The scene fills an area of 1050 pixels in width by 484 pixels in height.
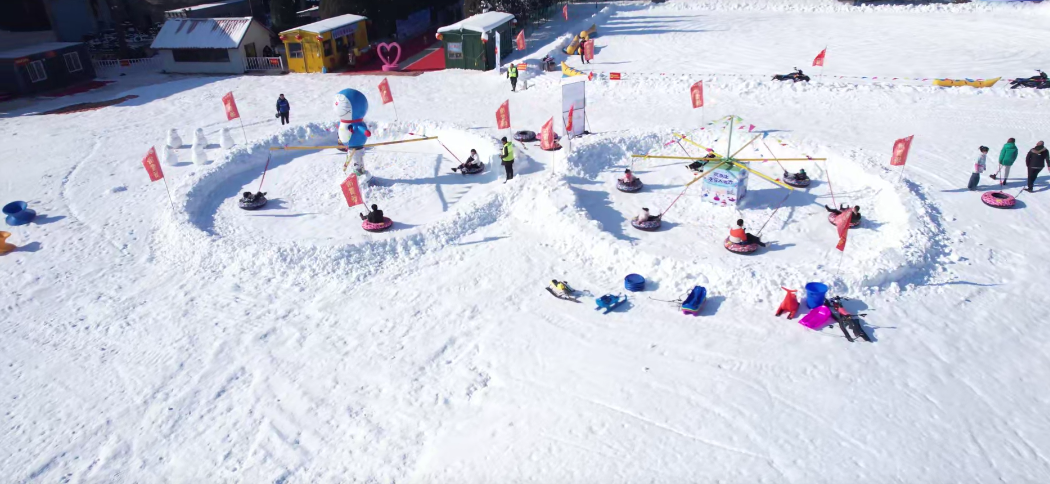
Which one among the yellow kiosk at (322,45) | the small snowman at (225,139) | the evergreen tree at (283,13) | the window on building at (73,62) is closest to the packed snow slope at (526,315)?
the small snowman at (225,139)

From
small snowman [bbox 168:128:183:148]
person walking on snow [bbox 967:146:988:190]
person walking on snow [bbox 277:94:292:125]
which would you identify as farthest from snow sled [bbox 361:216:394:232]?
person walking on snow [bbox 967:146:988:190]

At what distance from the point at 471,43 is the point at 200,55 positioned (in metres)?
13.4

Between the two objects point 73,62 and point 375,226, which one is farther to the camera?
point 73,62

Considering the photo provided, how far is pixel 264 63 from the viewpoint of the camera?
30.7 m

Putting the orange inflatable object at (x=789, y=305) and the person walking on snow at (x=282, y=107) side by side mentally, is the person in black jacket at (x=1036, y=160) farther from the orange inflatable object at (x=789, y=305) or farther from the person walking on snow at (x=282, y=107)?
the person walking on snow at (x=282, y=107)

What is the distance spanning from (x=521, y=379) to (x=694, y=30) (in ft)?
98.3

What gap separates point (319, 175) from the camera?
18.4 m

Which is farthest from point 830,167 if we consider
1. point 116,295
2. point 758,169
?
point 116,295

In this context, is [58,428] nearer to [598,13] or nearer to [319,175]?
[319,175]

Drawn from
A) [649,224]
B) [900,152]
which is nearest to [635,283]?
[649,224]

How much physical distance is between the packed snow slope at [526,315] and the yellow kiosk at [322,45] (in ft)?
29.0

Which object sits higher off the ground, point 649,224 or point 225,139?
point 225,139

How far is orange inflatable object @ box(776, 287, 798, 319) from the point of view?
431 inches

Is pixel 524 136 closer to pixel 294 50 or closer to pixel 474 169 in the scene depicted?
pixel 474 169
